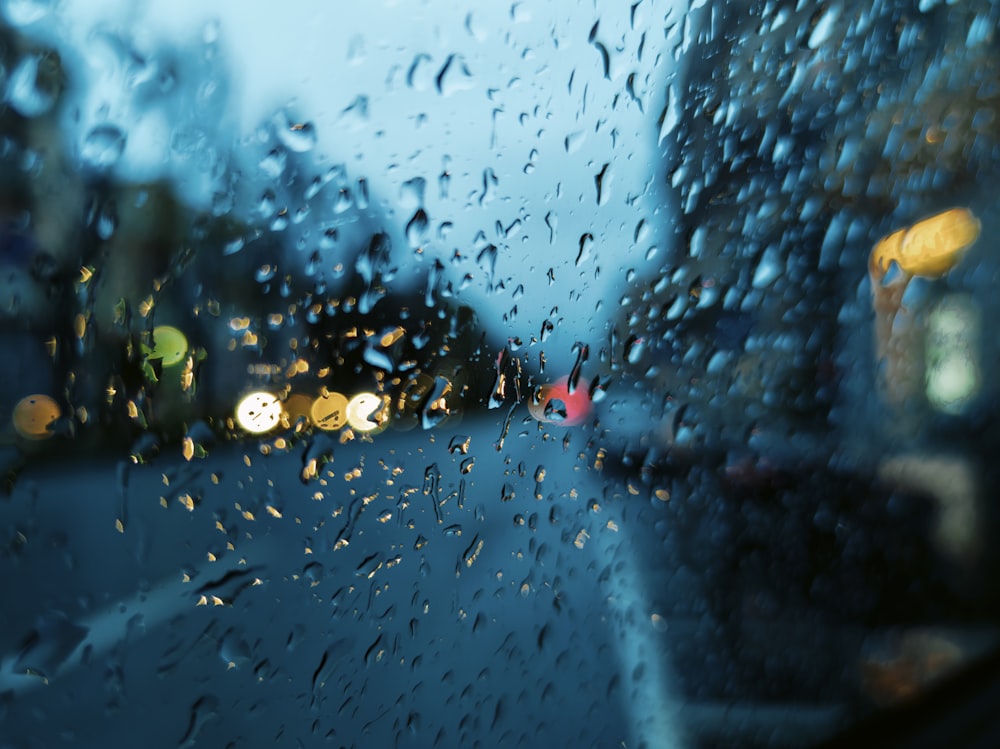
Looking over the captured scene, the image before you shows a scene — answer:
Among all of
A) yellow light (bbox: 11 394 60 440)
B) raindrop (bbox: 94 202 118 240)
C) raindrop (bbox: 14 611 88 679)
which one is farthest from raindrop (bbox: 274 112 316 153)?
raindrop (bbox: 14 611 88 679)

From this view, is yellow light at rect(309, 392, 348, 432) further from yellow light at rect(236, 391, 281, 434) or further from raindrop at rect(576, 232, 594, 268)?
raindrop at rect(576, 232, 594, 268)

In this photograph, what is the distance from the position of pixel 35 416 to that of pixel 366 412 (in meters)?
0.52

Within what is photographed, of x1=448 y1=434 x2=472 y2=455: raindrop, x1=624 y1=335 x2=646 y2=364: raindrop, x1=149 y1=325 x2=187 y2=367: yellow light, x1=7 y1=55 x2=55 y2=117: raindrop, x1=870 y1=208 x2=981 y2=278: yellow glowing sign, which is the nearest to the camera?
x1=7 y1=55 x2=55 y2=117: raindrop

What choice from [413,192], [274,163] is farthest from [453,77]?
[274,163]

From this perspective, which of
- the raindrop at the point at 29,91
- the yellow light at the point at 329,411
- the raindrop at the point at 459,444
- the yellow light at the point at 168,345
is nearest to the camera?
the raindrop at the point at 29,91

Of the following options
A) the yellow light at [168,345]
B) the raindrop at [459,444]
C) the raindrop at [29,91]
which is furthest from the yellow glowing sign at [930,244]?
the raindrop at [29,91]

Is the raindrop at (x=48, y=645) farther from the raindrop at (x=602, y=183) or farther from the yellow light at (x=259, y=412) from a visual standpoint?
the raindrop at (x=602, y=183)

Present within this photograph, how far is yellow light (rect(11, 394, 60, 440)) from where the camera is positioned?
100cm

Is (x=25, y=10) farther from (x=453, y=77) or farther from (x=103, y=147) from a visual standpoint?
(x=453, y=77)

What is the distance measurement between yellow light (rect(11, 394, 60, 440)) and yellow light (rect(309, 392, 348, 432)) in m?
0.39

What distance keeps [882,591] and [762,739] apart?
2.45ft

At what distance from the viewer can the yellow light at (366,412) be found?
136 centimetres

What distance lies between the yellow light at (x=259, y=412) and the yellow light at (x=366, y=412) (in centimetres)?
14

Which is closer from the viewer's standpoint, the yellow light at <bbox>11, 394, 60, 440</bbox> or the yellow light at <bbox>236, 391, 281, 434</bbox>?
the yellow light at <bbox>11, 394, 60, 440</bbox>
